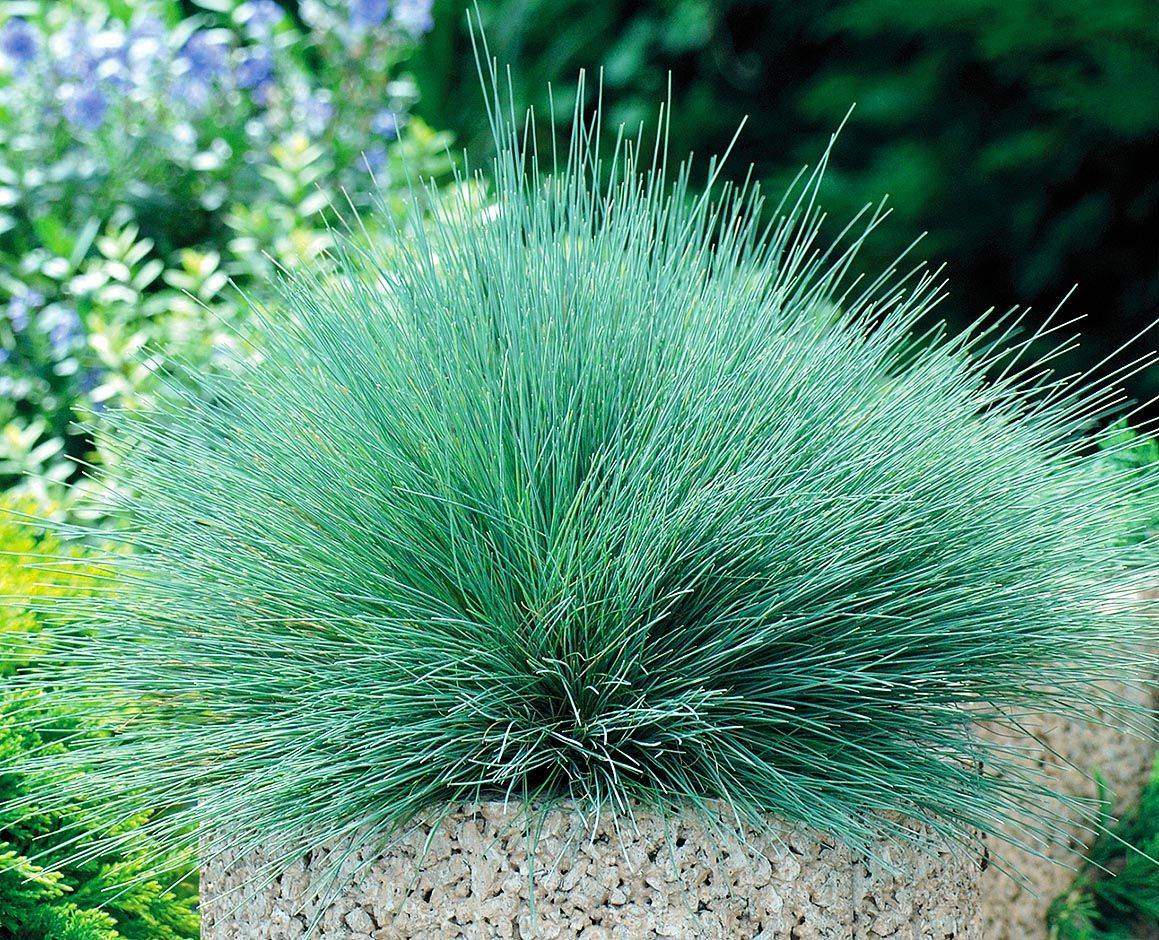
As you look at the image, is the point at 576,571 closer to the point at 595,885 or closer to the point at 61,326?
the point at 595,885

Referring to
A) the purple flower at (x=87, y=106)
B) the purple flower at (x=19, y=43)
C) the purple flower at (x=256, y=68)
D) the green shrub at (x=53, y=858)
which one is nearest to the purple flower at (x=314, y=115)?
the purple flower at (x=256, y=68)

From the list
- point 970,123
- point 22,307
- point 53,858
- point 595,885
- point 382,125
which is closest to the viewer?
point 595,885

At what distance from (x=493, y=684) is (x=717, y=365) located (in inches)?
20.7

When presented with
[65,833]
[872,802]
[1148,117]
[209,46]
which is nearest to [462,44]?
[209,46]

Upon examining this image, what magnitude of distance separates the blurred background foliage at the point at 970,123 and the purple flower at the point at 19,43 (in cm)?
213

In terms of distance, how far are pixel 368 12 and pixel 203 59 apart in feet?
2.13

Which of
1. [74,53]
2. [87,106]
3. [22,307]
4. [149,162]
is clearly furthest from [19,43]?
[22,307]

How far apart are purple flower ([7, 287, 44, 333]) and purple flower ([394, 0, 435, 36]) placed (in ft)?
5.79

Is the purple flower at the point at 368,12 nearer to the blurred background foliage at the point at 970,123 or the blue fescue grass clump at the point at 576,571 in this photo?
the blurred background foliage at the point at 970,123

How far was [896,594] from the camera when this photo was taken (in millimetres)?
1749

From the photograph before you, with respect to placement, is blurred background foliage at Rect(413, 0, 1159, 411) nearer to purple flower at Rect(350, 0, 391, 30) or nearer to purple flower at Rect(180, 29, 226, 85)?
purple flower at Rect(350, 0, 391, 30)

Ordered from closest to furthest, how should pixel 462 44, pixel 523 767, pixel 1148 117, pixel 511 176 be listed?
1. pixel 523 767
2. pixel 511 176
3. pixel 1148 117
4. pixel 462 44

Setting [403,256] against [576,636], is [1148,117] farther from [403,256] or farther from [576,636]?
[576,636]

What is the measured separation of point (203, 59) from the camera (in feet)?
15.8
